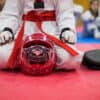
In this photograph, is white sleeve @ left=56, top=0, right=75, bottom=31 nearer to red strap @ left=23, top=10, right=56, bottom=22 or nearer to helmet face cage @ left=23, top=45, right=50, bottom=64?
red strap @ left=23, top=10, right=56, bottom=22

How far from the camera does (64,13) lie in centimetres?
190

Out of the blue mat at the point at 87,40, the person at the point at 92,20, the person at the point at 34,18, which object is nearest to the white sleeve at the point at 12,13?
the person at the point at 34,18

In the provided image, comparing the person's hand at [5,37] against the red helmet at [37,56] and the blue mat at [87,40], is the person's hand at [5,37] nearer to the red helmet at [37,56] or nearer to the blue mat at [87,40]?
the red helmet at [37,56]

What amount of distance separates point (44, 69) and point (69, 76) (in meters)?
0.14

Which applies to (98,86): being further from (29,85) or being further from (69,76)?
(29,85)

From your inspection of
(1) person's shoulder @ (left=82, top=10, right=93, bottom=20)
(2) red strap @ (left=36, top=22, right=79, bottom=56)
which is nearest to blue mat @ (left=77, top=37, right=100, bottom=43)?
(1) person's shoulder @ (left=82, top=10, right=93, bottom=20)

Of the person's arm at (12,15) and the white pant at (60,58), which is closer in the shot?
the white pant at (60,58)

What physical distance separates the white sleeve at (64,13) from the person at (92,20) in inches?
41.6

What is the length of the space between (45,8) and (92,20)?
1.17 meters

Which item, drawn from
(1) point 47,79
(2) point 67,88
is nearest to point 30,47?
(1) point 47,79

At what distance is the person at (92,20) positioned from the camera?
296cm

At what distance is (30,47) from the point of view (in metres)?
1.78

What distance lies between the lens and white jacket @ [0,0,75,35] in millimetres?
1891

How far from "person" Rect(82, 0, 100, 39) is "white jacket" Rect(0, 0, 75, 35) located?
1.07m
